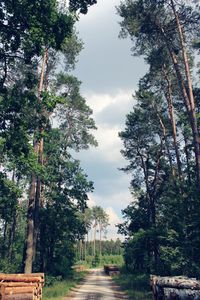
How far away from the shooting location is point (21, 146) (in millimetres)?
12766

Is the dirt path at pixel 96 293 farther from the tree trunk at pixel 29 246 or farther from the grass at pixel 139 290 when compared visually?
the tree trunk at pixel 29 246

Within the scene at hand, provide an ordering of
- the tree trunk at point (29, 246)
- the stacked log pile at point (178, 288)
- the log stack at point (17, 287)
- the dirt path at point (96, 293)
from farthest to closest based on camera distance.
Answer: the dirt path at point (96, 293), the tree trunk at point (29, 246), the log stack at point (17, 287), the stacked log pile at point (178, 288)

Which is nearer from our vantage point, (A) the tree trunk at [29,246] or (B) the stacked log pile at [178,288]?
(B) the stacked log pile at [178,288]

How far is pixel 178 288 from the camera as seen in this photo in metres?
10.2

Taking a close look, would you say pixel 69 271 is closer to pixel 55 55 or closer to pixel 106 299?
pixel 106 299

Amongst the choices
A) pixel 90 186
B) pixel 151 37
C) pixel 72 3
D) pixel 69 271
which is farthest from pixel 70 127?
pixel 72 3

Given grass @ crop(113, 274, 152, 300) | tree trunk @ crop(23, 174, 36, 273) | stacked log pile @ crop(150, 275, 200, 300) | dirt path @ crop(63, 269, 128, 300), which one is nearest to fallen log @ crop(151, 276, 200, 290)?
stacked log pile @ crop(150, 275, 200, 300)

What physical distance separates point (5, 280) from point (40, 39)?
911cm

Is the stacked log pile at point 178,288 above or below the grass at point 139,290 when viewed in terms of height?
above

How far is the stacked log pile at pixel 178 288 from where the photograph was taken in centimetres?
969

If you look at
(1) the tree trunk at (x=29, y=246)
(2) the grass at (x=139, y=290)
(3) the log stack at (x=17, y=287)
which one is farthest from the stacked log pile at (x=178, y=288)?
(1) the tree trunk at (x=29, y=246)

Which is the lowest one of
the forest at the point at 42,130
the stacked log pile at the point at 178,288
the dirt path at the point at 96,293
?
the dirt path at the point at 96,293

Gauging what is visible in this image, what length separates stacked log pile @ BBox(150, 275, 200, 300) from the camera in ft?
31.8

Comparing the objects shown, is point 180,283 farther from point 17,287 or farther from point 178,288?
point 17,287
